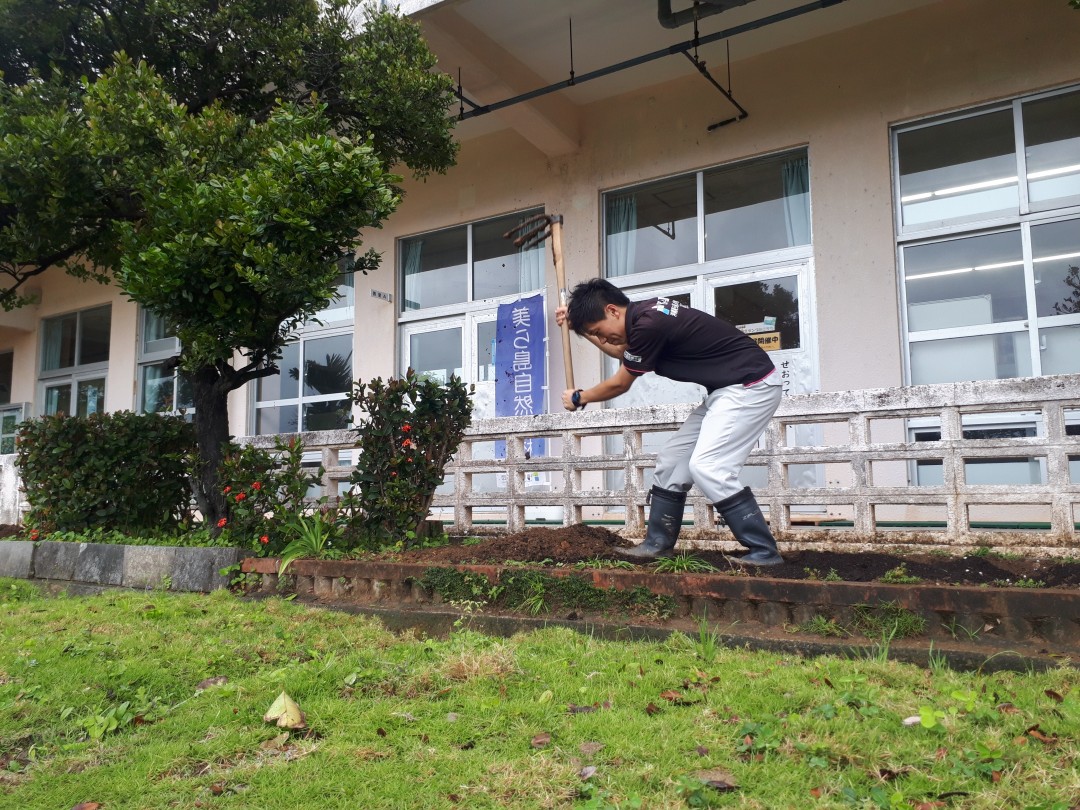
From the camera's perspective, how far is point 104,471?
7223mm

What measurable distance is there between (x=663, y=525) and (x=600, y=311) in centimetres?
128

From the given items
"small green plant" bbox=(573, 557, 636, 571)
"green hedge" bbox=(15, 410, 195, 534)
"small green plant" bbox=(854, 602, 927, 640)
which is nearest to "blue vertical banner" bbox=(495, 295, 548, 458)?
"green hedge" bbox=(15, 410, 195, 534)

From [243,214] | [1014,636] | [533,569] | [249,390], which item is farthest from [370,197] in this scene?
[249,390]

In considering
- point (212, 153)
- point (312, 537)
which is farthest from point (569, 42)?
point (312, 537)

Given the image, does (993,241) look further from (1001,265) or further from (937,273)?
(937,273)

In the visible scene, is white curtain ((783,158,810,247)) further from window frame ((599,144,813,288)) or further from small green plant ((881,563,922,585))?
small green plant ((881,563,922,585))

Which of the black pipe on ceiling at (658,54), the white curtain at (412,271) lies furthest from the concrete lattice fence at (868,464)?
the white curtain at (412,271)

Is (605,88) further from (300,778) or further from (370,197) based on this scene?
(300,778)

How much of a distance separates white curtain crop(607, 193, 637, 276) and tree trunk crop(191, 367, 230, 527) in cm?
546

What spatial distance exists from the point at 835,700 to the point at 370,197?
168 inches

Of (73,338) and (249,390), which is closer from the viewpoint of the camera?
(249,390)

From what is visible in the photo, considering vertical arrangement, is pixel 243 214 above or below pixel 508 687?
above

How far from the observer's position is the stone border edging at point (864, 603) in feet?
10.8

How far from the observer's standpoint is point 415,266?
12.2m
